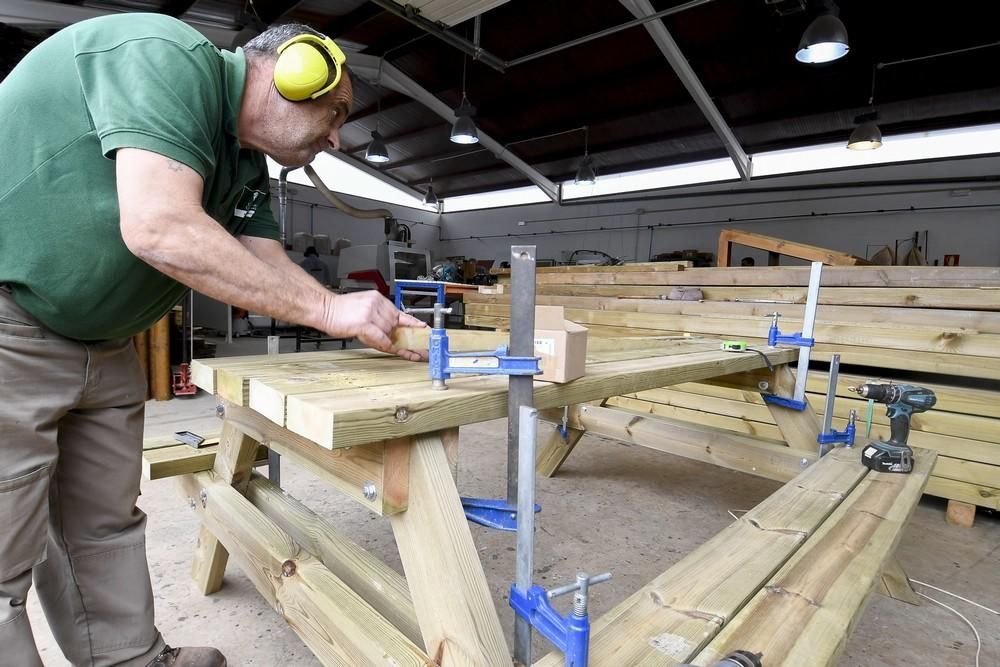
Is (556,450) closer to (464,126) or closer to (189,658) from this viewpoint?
(189,658)

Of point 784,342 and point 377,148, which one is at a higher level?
point 377,148

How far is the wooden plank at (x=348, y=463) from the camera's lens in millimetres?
802

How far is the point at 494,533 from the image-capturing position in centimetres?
224

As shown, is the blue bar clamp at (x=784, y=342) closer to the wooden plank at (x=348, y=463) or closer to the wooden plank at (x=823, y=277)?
the wooden plank at (x=823, y=277)

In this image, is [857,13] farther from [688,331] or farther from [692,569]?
[692,569]

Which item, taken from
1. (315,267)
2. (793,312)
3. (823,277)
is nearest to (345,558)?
(793,312)

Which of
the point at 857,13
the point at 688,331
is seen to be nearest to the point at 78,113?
the point at 688,331

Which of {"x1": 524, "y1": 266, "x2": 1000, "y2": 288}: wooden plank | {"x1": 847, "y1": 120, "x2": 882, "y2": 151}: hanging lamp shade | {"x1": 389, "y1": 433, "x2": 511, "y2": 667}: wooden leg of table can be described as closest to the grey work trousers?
{"x1": 389, "y1": 433, "x2": 511, "y2": 667}: wooden leg of table

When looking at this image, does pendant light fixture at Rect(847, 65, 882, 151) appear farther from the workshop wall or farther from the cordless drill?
the cordless drill

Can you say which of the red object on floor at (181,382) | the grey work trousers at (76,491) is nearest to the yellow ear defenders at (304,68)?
the grey work trousers at (76,491)

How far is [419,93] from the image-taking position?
941 cm

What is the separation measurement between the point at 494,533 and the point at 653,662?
5.08ft

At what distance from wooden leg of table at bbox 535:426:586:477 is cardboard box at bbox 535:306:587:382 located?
187 cm

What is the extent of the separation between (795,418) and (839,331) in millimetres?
1194
